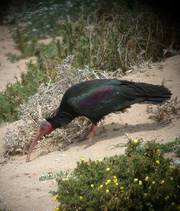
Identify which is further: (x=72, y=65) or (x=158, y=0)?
(x=158, y=0)

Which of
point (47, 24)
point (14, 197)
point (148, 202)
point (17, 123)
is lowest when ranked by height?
point (47, 24)

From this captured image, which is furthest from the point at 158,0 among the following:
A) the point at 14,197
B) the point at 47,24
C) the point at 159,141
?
the point at 14,197

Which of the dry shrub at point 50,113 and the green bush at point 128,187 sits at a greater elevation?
the green bush at point 128,187

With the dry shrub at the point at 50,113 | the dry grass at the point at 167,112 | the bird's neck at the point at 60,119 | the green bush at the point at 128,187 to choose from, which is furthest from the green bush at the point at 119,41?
the green bush at the point at 128,187

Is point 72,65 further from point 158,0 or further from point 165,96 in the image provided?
point 158,0

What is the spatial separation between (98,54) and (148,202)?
606cm

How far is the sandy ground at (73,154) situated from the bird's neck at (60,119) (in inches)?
16.9

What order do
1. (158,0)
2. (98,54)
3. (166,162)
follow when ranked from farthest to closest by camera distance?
(158,0), (98,54), (166,162)

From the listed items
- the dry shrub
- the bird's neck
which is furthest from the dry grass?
the bird's neck

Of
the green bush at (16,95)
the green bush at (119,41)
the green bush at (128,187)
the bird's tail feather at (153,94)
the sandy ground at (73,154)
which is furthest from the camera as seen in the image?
the green bush at (119,41)

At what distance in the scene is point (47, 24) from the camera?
17938 mm

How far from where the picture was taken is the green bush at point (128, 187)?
19.8ft

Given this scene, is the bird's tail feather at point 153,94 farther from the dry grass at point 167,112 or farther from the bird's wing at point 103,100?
the dry grass at point 167,112

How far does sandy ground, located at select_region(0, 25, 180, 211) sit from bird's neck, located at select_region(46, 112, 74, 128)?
430 mm
